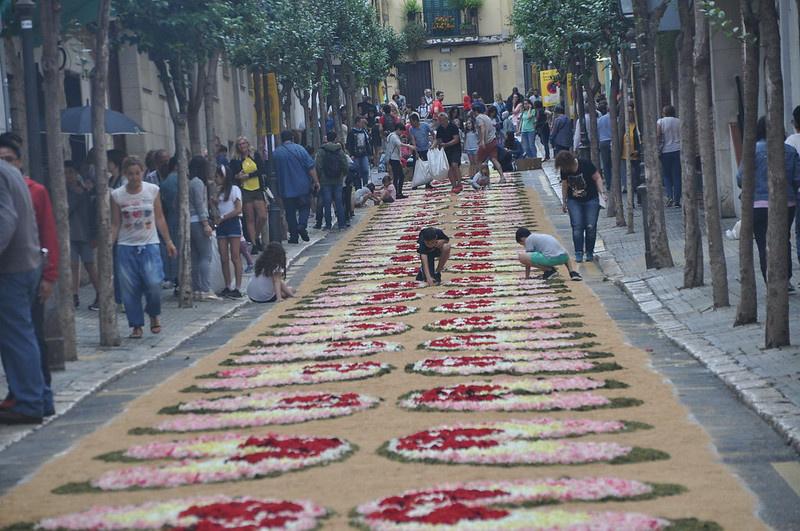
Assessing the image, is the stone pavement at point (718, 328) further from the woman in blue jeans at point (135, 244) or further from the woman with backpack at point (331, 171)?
the woman with backpack at point (331, 171)

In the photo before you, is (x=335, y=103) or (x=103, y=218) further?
(x=335, y=103)

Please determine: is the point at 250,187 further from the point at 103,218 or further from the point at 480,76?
the point at 480,76

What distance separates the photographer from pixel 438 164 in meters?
40.7

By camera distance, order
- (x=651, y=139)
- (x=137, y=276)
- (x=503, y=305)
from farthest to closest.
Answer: (x=651, y=139) < (x=503, y=305) < (x=137, y=276)

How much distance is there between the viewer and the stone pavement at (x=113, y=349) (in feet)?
Answer: 41.2

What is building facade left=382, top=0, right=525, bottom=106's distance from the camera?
9194 cm

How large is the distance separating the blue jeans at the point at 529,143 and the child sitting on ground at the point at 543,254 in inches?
1051

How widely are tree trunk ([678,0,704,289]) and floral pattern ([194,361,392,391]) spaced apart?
572 centimetres

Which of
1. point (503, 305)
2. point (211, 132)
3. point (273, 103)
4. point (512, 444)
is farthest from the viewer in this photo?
point (273, 103)

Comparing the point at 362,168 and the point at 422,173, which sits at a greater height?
the point at 362,168

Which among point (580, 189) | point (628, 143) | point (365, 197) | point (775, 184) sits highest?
point (628, 143)

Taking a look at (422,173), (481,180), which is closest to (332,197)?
(481,180)

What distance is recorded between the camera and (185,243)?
1984cm

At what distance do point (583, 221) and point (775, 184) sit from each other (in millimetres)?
9310
